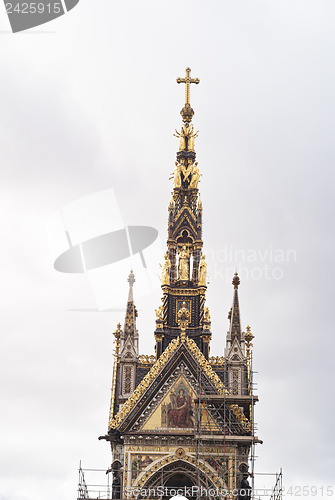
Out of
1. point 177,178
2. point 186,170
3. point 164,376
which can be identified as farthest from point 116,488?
point 186,170

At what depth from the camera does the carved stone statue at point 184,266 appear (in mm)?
49531

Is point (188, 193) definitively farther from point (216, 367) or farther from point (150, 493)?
point (150, 493)

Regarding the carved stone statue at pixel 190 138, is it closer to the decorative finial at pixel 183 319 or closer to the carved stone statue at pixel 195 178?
the carved stone statue at pixel 195 178

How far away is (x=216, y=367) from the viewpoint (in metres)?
46.4

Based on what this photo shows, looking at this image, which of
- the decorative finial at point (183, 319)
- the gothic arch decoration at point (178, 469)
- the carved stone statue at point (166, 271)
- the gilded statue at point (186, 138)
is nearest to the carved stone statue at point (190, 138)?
the gilded statue at point (186, 138)

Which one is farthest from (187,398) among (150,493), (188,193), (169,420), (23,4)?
(23,4)

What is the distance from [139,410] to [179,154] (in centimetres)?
1408

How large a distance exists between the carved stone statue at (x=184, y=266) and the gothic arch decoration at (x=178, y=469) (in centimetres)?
886

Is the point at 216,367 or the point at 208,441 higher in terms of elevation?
the point at 216,367

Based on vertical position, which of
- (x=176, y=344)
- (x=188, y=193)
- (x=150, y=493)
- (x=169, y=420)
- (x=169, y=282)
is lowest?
(x=150, y=493)

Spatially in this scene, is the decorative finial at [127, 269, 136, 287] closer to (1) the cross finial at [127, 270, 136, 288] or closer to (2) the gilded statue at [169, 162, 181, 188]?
(1) the cross finial at [127, 270, 136, 288]

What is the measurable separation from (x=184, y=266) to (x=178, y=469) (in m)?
9.98

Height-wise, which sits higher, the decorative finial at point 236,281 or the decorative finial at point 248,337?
the decorative finial at point 236,281

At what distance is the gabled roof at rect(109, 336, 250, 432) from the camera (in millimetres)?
44125
